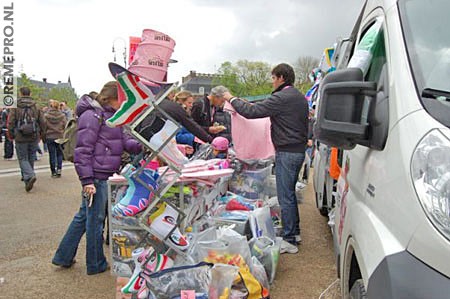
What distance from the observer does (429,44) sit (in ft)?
5.11

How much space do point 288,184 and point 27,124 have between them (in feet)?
18.0

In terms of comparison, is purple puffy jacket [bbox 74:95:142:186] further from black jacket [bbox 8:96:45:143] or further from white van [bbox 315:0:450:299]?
black jacket [bbox 8:96:45:143]

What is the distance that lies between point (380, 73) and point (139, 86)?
1.47 meters

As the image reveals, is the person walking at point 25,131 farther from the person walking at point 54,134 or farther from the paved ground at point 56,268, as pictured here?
the person walking at point 54,134

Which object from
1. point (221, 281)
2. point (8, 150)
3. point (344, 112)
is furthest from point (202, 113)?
point (8, 150)

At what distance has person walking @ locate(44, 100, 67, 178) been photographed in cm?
884

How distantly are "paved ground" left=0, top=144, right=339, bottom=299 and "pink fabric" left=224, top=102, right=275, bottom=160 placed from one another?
1.15 metres

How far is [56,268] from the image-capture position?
3881 mm

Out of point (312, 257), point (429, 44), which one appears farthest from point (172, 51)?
point (312, 257)

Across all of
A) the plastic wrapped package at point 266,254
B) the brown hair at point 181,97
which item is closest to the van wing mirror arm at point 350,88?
the plastic wrapped package at point 266,254

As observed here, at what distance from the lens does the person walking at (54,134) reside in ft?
29.0

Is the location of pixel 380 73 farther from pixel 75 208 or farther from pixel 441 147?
pixel 75 208

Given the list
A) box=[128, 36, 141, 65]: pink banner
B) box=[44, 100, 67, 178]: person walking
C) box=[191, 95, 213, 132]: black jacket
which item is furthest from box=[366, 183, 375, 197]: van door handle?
box=[44, 100, 67, 178]: person walking

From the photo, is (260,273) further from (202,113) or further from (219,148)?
(202,113)
